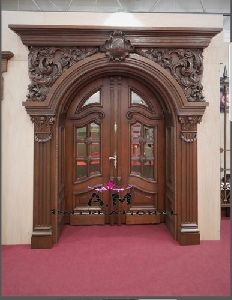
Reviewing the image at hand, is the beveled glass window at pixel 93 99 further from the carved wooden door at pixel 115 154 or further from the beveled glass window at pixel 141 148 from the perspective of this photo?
the beveled glass window at pixel 141 148

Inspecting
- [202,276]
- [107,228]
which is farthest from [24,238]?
[202,276]

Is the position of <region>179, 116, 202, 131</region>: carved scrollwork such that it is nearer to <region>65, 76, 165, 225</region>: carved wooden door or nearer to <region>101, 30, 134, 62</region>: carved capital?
<region>65, 76, 165, 225</region>: carved wooden door

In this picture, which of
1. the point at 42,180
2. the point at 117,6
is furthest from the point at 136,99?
the point at 42,180

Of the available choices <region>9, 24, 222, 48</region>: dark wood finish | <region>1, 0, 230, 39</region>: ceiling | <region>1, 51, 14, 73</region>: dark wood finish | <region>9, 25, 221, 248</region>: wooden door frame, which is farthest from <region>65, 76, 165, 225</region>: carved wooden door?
<region>1, 51, 14, 73</region>: dark wood finish

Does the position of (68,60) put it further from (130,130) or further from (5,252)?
(5,252)

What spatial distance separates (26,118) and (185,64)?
6.54 ft

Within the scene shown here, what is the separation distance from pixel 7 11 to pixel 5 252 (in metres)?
2.79

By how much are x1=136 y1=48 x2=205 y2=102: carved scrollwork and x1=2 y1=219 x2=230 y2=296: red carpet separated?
1796mm

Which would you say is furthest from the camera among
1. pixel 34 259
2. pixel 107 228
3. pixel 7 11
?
pixel 107 228

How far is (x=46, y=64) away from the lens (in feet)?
11.8

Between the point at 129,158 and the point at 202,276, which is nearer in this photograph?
the point at 202,276

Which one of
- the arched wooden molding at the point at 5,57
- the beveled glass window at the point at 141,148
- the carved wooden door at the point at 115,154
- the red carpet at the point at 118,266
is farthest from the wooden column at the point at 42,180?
the beveled glass window at the point at 141,148

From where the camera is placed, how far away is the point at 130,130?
429 cm

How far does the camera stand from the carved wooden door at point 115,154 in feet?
13.9
